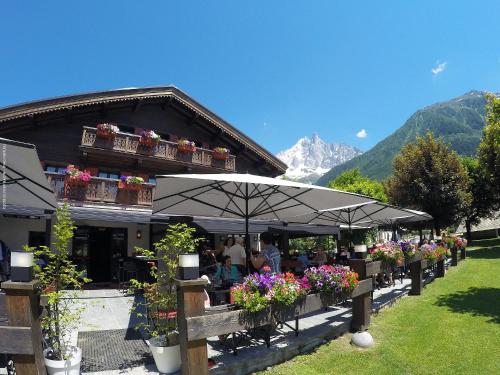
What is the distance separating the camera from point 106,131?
15898 millimetres

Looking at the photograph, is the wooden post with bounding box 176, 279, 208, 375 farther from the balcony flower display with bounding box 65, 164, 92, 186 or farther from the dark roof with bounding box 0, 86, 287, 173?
the dark roof with bounding box 0, 86, 287, 173

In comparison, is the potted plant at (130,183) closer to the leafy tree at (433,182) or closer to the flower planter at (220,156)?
the flower planter at (220,156)

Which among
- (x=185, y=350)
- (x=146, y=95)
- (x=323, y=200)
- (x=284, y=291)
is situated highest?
(x=146, y=95)

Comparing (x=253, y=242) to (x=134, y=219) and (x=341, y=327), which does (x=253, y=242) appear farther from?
(x=341, y=327)

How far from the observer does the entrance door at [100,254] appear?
15383 millimetres

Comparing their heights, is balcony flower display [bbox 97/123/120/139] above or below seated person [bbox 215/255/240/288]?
above

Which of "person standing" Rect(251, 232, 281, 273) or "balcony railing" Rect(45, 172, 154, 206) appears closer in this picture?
"person standing" Rect(251, 232, 281, 273)

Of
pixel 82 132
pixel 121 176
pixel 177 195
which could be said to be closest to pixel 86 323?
pixel 177 195

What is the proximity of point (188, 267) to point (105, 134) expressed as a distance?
1368cm

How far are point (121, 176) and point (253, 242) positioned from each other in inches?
315

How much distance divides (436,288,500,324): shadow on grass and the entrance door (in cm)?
1275

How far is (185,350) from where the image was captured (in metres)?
3.90

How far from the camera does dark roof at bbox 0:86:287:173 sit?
1440 cm

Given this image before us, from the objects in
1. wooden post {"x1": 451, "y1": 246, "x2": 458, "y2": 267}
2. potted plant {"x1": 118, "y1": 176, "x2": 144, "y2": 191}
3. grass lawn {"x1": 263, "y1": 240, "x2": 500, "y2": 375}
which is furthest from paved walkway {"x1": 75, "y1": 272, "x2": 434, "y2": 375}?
wooden post {"x1": 451, "y1": 246, "x2": 458, "y2": 267}
